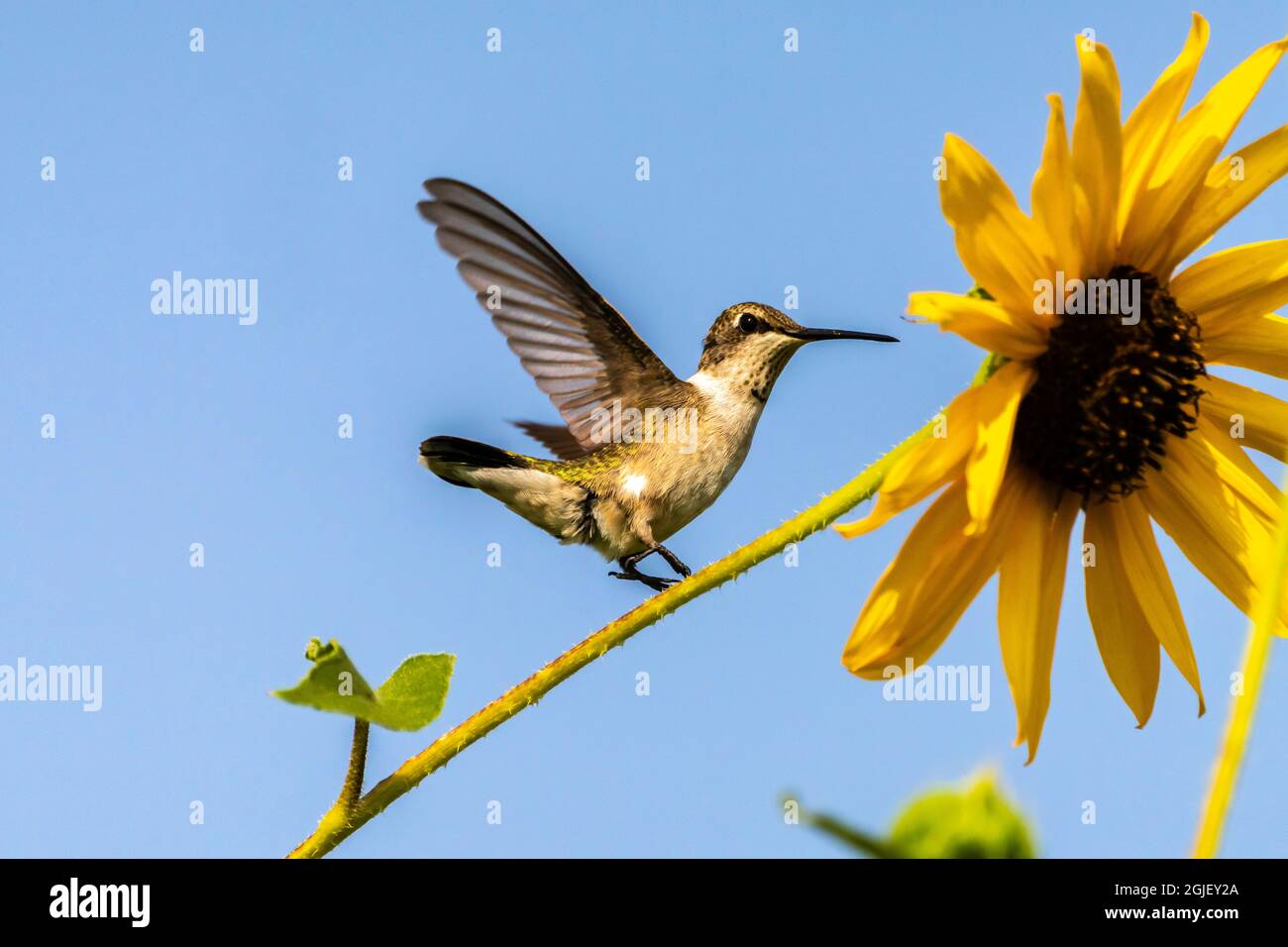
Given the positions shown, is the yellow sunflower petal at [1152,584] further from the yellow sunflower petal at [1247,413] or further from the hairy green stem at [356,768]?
the hairy green stem at [356,768]

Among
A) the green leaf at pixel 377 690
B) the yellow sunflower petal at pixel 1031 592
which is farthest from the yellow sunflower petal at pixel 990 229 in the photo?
the green leaf at pixel 377 690

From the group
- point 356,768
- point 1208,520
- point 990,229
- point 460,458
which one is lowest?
point 356,768

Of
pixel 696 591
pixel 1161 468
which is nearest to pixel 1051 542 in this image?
pixel 1161 468

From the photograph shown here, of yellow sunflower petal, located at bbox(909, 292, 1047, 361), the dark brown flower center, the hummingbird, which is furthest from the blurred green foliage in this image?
the hummingbird

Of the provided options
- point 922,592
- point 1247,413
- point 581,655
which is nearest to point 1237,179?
point 1247,413

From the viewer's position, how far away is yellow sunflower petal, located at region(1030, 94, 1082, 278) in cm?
211

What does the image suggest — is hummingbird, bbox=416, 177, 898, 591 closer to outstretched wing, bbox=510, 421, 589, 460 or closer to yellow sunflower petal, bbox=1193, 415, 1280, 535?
outstretched wing, bbox=510, 421, 589, 460

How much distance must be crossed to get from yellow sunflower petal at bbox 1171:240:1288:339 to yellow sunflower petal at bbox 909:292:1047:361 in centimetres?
55

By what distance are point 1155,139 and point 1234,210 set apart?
289mm

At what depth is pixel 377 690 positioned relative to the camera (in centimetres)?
212

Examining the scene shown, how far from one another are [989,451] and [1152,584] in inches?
30.4

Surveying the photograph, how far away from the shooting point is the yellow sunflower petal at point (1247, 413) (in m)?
2.73

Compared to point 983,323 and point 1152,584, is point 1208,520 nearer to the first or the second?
point 1152,584
